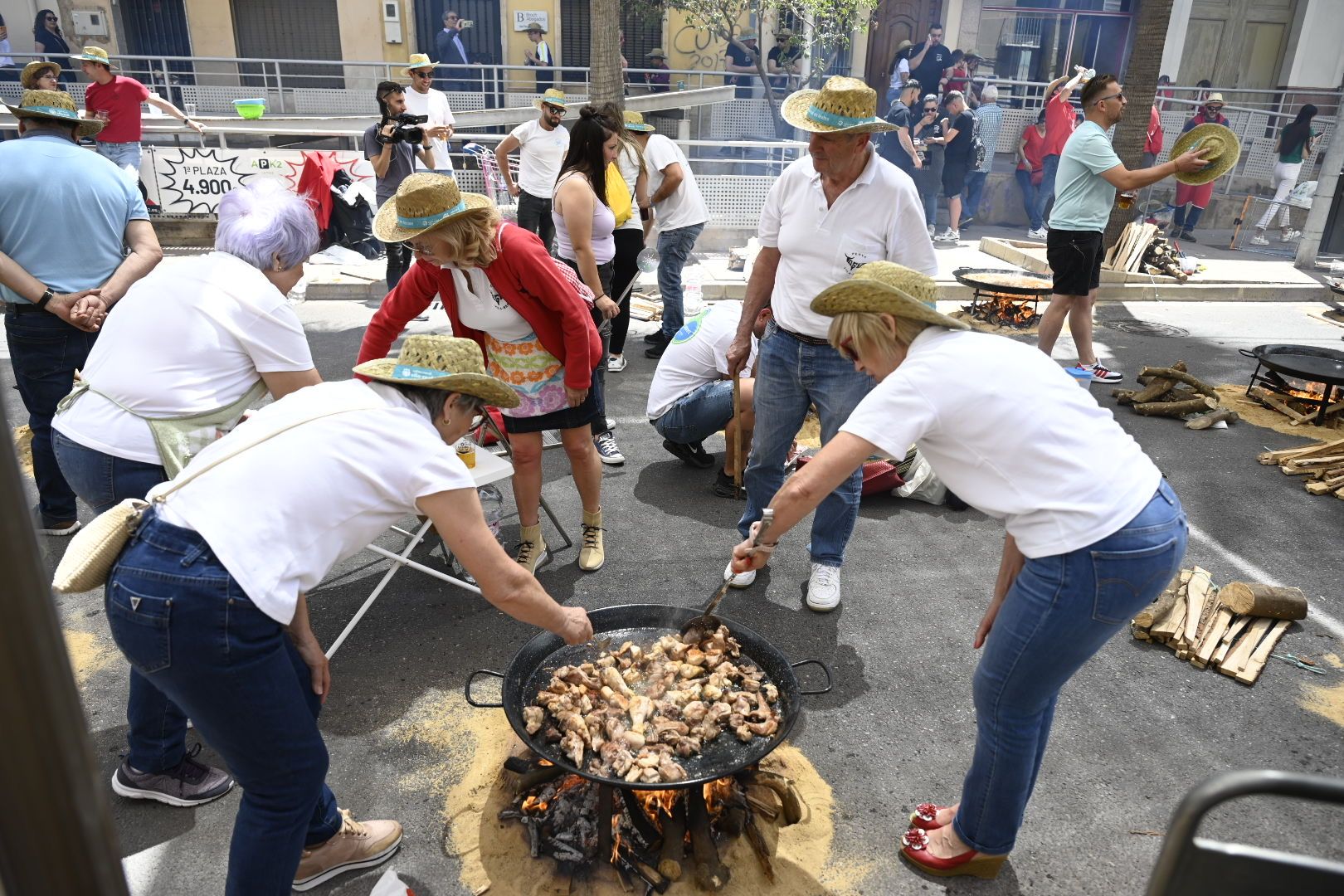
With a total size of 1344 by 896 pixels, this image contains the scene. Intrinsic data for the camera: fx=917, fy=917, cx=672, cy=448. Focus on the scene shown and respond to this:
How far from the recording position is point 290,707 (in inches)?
90.7

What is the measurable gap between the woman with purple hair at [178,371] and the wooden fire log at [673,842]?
1650 millimetres

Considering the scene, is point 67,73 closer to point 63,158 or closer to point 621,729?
point 63,158

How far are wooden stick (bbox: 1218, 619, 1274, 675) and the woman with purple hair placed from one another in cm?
397

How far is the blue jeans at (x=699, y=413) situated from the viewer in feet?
18.5

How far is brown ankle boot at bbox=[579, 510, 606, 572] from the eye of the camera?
4.79 meters

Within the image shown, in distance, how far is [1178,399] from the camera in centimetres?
727

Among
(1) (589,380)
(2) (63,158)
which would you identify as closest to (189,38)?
(2) (63,158)

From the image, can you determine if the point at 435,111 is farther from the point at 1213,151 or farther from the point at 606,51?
the point at 1213,151

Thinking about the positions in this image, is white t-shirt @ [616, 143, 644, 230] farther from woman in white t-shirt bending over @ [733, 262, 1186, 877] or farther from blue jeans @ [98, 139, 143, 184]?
blue jeans @ [98, 139, 143, 184]

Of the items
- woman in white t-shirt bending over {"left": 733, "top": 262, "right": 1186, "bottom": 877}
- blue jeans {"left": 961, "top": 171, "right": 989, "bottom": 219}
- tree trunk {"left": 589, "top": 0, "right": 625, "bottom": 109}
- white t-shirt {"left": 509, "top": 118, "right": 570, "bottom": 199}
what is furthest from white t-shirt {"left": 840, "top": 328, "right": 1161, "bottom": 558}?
blue jeans {"left": 961, "top": 171, "right": 989, "bottom": 219}

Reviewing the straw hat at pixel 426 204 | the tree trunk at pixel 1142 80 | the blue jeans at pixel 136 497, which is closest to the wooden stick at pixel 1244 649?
the straw hat at pixel 426 204

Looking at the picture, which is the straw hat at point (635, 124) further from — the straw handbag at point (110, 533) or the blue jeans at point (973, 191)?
the blue jeans at point (973, 191)

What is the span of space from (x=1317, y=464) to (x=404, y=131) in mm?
7622

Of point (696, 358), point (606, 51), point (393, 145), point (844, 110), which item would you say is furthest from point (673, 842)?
point (606, 51)
